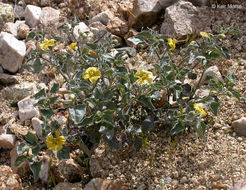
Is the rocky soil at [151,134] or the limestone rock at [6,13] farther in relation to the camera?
the limestone rock at [6,13]

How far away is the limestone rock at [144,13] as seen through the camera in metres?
3.91

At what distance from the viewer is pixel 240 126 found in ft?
9.46

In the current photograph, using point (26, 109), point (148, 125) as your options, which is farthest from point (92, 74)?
point (26, 109)

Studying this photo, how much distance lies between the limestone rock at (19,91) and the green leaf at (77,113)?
1382 mm

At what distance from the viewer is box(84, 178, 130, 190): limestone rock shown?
262cm

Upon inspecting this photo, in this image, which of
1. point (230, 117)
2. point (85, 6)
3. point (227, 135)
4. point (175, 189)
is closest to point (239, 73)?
point (230, 117)

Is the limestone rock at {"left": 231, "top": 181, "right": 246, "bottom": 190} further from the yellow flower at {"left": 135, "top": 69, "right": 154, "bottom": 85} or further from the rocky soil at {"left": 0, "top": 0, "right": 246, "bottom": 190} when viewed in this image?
the yellow flower at {"left": 135, "top": 69, "right": 154, "bottom": 85}

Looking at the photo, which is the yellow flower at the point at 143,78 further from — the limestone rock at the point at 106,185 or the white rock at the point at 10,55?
the white rock at the point at 10,55

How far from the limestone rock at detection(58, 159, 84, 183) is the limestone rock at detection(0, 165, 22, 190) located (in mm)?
373

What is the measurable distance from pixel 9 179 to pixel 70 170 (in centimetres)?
52

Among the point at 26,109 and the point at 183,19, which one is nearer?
the point at 26,109

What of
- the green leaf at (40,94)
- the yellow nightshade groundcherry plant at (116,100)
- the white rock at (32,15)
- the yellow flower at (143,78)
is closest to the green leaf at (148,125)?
the yellow nightshade groundcherry plant at (116,100)

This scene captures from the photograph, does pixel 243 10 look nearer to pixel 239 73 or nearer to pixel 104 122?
pixel 239 73

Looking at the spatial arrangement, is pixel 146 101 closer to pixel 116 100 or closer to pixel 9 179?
pixel 116 100
